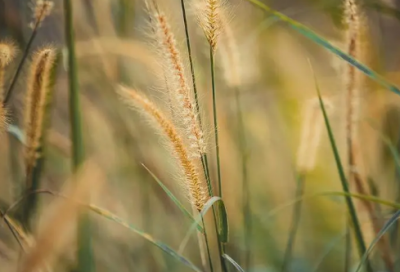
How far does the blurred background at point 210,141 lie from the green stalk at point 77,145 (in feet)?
0.48

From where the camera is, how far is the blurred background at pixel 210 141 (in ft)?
2.67

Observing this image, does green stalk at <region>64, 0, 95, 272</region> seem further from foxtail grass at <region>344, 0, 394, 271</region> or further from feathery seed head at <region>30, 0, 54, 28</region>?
foxtail grass at <region>344, 0, 394, 271</region>

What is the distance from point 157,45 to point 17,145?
1.40 ft

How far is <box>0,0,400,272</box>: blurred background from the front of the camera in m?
0.81

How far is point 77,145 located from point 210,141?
2.09 ft

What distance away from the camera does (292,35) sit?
1.37 m

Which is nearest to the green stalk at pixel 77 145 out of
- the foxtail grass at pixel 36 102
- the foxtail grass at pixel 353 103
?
the foxtail grass at pixel 36 102

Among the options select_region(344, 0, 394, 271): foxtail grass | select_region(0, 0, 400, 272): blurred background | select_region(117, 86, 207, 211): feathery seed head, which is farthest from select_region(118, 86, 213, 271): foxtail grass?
select_region(344, 0, 394, 271): foxtail grass

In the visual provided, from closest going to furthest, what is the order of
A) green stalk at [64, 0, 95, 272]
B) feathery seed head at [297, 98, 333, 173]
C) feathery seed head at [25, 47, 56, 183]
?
green stalk at [64, 0, 95, 272] < feathery seed head at [25, 47, 56, 183] < feathery seed head at [297, 98, 333, 173]

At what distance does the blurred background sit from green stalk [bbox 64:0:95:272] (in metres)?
0.15

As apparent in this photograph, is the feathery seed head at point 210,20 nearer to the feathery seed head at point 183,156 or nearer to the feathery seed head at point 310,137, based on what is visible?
the feathery seed head at point 183,156

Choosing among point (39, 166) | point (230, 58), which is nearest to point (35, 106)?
point (39, 166)

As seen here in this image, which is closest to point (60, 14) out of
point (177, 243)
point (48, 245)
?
point (177, 243)

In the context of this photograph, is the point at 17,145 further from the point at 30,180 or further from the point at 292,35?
the point at 292,35
